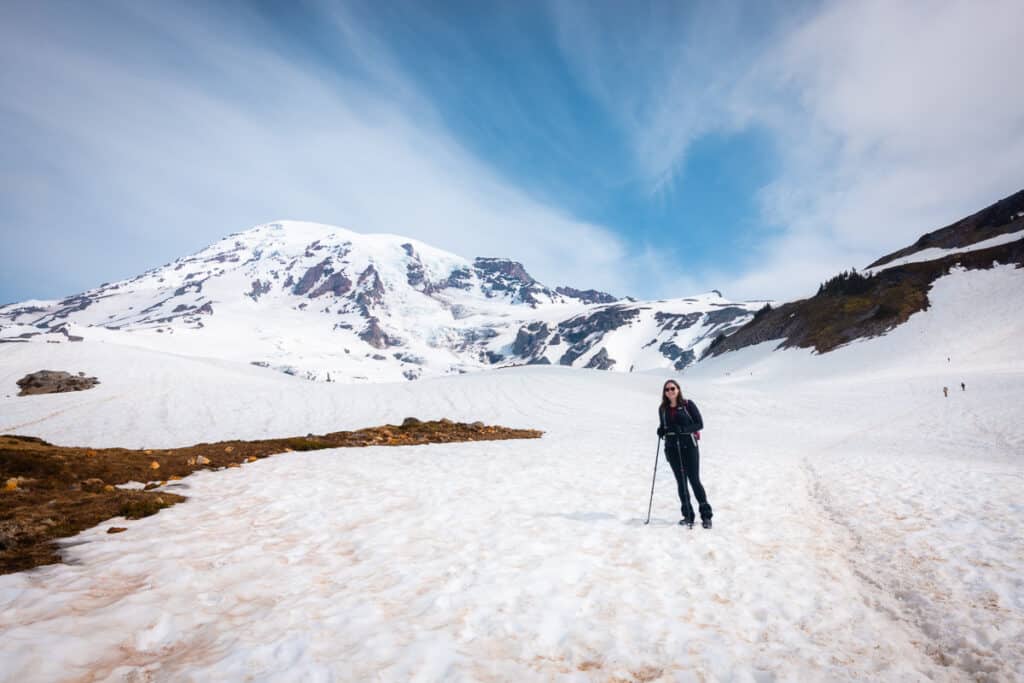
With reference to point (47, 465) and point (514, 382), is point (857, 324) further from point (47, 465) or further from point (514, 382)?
point (47, 465)

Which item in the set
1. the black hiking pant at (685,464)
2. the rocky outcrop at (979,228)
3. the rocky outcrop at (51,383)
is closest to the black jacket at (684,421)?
the black hiking pant at (685,464)

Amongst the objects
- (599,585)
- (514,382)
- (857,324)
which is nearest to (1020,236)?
(857,324)

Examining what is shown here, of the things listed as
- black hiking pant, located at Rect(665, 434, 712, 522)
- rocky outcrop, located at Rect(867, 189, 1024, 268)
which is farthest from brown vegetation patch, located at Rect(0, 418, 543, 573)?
rocky outcrop, located at Rect(867, 189, 1024, 268)

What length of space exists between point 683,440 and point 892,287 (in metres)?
102

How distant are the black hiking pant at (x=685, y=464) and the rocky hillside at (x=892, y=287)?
80.8 metres

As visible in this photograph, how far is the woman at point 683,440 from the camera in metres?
10.0

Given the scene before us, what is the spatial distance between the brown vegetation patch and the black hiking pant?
37.0 ft

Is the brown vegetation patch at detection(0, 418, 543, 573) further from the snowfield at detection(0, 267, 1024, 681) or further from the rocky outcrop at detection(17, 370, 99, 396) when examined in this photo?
the rocky outcrop at detection(17, 370, 99, 396)

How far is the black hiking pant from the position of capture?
9.93 m

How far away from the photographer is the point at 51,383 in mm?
41312

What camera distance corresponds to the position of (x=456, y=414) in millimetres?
37625

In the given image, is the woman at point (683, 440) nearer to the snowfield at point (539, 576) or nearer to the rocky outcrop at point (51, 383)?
the snowfield at point (539, 576)

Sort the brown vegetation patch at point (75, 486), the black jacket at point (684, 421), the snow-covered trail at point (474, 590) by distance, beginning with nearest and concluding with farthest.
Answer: the snow-covered trail at point (474, 590) → the brown vegetation patch at point (75, 486) → the black jacket at point (684, 421)

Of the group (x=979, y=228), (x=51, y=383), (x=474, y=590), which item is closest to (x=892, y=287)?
(x=979, y=228)
